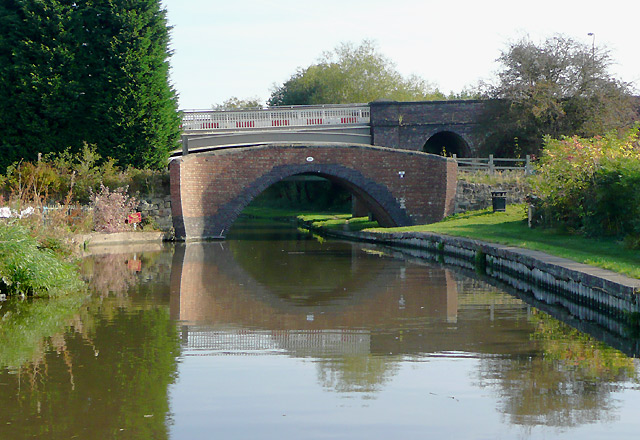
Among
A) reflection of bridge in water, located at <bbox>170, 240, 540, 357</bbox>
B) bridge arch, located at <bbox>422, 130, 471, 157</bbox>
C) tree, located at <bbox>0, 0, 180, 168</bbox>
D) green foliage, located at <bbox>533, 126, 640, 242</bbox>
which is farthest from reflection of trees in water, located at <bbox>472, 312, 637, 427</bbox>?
bridge arch, located at <bbox>422, 130, 471, 157</bbox>

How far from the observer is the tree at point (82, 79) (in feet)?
103

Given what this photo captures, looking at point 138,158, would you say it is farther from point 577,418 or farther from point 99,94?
point 577,418

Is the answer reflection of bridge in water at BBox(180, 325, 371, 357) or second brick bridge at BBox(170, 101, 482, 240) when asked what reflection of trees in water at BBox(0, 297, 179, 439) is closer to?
reflection of bridge in water at BBox(180, 325, 371, 357)

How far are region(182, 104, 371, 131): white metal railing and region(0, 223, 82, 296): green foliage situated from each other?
72.9 ft

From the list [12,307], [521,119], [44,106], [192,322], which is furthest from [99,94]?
[192,322]

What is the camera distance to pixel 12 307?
13250mm

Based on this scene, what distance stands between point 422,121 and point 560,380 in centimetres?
3285

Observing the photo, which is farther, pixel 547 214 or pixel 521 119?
pixel 521 119

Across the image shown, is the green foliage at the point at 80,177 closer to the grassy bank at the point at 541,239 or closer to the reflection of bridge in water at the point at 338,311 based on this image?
the grassy bank at the point at 541,239

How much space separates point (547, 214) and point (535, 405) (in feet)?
52.7

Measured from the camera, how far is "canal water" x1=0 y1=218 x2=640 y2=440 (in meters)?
6.96

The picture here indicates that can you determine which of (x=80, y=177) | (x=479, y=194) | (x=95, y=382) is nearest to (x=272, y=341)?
(x=95, y=382)

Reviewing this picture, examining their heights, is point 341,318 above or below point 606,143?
below

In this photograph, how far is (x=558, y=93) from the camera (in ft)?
119
